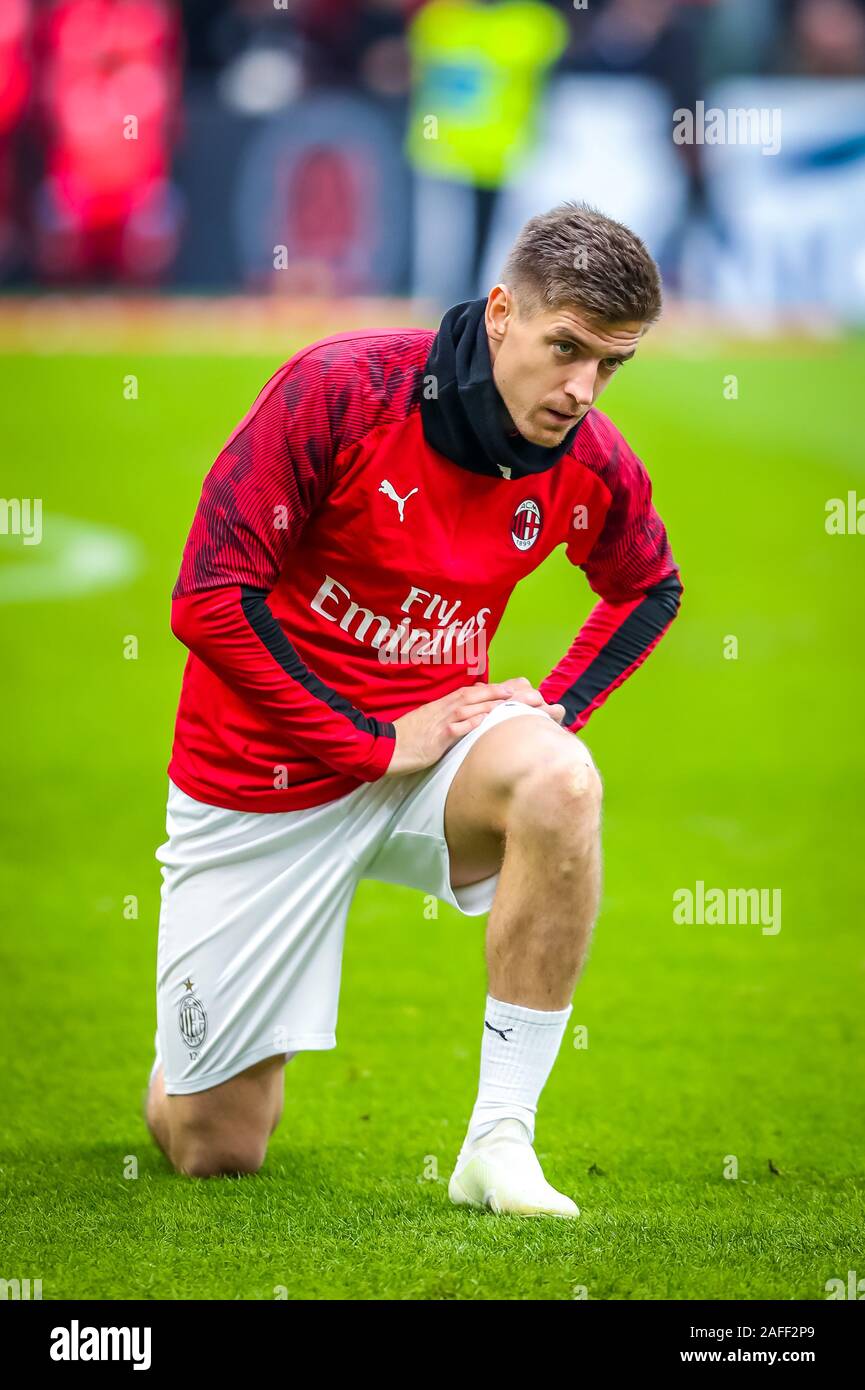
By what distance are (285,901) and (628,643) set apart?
976 mm

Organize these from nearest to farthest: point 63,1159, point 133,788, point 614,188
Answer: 1. point 63,1159
2. point 133,788
3. point 614,188

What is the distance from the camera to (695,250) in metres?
16.3

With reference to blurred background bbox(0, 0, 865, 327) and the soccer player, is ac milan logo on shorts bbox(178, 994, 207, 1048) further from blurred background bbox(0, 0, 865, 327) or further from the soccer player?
blurred background bbox(0, 0, 865, 327)

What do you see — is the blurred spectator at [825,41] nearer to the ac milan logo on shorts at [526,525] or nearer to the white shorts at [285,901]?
the ac milan logo on shorts at [526,525]

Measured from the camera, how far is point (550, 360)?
350 cm

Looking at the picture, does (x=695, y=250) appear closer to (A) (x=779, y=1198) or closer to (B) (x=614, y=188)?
(B) (x=614, y=188)

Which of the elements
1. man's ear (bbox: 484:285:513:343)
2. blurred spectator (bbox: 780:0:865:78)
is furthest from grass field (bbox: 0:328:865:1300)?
blurred spectator (bbox: 780:0:865:78)

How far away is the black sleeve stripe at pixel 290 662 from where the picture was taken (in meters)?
3.54

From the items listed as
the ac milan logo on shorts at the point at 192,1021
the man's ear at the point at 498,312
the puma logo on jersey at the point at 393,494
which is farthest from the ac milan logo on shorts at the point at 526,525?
the ac milan logo on shorts at the point at 192,1021

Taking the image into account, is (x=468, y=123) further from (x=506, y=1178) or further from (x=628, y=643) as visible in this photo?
(x=506, y=1178)

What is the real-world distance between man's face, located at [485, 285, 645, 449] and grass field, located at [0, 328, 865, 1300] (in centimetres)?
143

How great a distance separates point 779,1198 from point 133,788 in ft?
15.3

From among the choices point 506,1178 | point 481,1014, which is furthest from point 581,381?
point 481,1014
